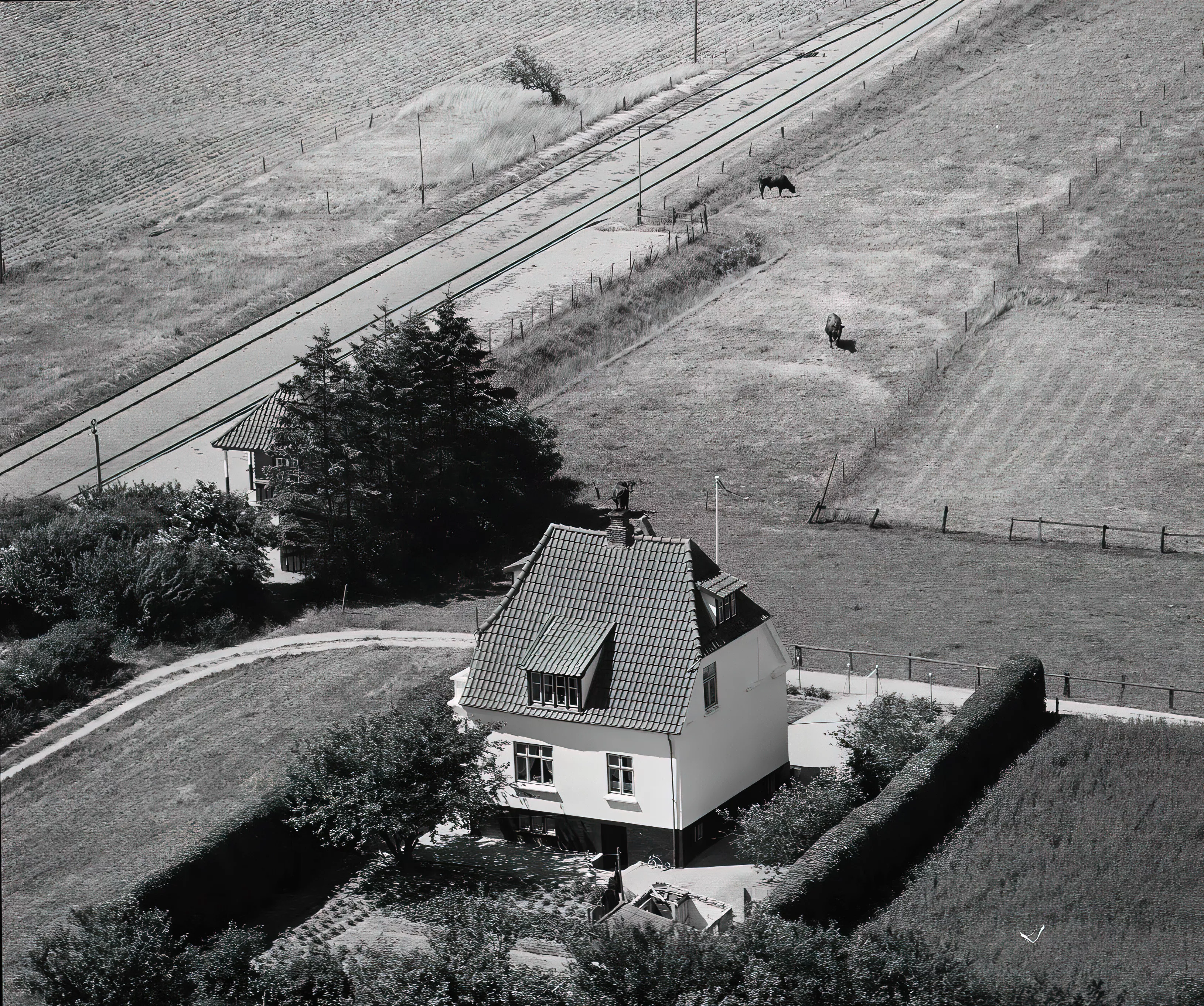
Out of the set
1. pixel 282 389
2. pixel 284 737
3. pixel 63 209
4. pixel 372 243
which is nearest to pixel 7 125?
pixel 63 209

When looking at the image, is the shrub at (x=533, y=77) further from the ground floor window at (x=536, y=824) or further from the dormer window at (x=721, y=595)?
the ground floor window at (x=536, y=824)

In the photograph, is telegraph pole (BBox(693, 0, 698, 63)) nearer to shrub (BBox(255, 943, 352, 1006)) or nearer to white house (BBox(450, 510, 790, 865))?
white house (BBox(450, 510, 790, 865))

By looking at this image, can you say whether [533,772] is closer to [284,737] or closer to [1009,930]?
[284,737]

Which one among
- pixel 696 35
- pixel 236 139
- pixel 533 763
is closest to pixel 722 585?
pixel 533 763

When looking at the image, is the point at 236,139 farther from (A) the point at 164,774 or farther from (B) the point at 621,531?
(B) the point at 621,531

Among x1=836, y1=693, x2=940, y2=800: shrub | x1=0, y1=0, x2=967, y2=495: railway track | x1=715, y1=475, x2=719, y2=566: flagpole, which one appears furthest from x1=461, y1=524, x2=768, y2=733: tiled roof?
x1=0, y1=0, x2=967, y2=495: railway track
